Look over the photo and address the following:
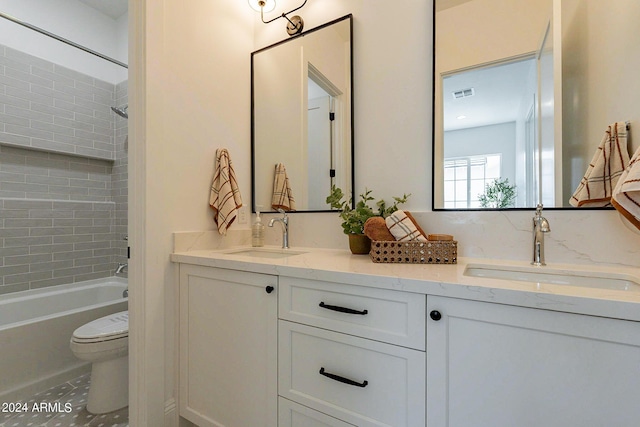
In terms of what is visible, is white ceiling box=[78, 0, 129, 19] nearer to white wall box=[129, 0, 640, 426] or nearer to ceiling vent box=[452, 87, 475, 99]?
white wall box=[129, 0, 640, 426]

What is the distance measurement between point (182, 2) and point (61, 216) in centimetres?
207

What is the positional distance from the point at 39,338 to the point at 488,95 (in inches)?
112

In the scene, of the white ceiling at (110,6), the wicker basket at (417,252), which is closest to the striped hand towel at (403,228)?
the wicker basket at (417,252)

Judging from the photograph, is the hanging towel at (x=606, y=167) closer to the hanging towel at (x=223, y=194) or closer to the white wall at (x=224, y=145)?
the white wall at (x=224, y=145)

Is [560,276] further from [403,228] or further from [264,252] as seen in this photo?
[264,252]

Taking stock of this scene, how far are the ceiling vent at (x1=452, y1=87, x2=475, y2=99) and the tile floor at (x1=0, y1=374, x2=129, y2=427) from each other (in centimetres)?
234

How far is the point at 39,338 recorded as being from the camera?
180 cm

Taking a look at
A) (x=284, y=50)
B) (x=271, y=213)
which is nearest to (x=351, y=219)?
(x=271, y=213)

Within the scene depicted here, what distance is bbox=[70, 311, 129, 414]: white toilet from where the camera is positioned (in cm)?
156

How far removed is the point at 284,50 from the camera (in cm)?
180

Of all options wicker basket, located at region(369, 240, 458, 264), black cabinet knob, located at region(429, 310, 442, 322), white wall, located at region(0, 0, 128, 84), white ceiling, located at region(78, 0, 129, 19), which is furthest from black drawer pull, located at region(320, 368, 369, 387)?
white ceiling, located at region(78, 0, 129, 19)

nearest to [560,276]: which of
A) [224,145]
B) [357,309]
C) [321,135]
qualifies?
[357,309]

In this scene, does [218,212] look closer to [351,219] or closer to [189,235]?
[189,235]

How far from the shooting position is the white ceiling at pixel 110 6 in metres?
2.56
